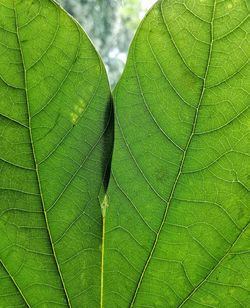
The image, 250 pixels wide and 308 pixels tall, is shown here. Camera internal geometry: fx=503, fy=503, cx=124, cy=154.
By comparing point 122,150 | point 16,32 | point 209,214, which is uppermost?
point 16,32

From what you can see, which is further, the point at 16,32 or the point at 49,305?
the point at 49,305

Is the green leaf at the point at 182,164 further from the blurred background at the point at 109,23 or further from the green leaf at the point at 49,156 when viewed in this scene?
the blurred background at the point at 109,23

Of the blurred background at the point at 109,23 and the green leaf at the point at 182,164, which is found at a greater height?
the blurred background at the point at 109,23

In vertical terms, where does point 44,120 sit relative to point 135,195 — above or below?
above

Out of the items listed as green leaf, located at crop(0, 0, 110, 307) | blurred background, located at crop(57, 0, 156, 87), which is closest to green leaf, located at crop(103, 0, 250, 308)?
green leaf, located at crop(0, 0, 110, 307)

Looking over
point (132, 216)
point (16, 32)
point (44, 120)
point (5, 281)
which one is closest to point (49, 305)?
point (5, 281)

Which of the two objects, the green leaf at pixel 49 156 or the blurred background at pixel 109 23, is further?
the blurred background at pixel 109 23

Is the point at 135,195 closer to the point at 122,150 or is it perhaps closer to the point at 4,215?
the point at 122,150

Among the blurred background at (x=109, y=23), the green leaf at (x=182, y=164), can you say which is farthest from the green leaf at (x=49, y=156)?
the blurred background at (x=109, y=23)
